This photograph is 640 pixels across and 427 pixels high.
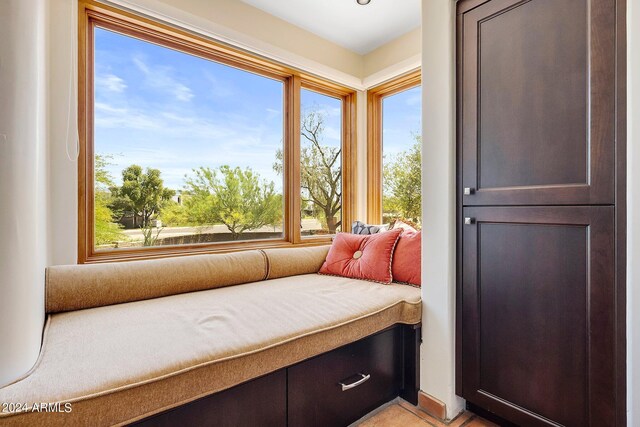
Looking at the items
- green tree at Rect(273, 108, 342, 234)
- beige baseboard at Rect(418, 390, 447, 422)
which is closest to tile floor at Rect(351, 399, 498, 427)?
beige baseboard at Rect(418, 390, 447, 422)

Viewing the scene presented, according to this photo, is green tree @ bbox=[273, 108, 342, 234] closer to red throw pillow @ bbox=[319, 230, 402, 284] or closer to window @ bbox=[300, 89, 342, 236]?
window @ bbox=[300, 89, 342, 236]

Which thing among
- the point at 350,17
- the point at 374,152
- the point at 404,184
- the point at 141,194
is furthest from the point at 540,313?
the point at 350,17

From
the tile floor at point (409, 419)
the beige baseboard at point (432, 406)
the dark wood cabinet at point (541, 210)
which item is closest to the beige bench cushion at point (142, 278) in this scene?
the tile floor at point (409, 419)

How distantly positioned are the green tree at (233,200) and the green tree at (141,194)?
0.58ft

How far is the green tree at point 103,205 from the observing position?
193cm

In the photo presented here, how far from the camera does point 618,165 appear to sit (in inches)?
43.3

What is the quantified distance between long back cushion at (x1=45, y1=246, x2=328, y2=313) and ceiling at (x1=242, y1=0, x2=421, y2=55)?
70.6 inches

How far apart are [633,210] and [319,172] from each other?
7.36ft

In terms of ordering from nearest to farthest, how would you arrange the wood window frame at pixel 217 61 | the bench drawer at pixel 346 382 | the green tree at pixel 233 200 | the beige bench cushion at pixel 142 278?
the bench drawer at pixel 346 382 → the beige bench cushion at pixel 142 278 → the wood window frame at pixel 217 61 → the green tree at pixel 233 200

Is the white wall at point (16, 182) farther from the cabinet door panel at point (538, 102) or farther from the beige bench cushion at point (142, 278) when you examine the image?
the cabinet door panel at point (538, 102)

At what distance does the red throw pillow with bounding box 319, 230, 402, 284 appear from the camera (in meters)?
2.08

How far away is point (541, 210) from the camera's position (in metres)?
1.29

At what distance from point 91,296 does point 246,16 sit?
6.82 feet

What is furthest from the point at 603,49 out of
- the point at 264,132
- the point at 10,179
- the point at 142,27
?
the point at 142,27
